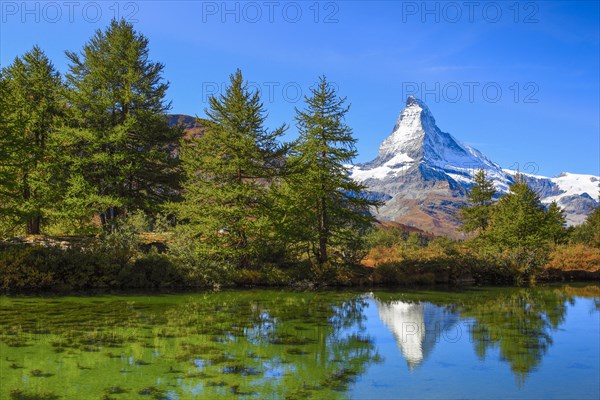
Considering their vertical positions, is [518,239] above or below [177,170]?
below

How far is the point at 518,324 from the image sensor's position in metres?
16.1

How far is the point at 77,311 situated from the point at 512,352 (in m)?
14.0

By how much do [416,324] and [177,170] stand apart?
22.6 meters

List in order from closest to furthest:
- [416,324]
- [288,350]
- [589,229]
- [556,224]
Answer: [288,350]
[416,324]
[556,224]
[589,229]

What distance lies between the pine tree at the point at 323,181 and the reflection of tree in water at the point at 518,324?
977 cm

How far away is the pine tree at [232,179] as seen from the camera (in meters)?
26.2

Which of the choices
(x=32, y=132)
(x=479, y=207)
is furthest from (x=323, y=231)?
(x=479, y=207)

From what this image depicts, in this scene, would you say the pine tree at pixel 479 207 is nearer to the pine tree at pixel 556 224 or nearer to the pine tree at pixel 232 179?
the pine tree at pixel 556 224

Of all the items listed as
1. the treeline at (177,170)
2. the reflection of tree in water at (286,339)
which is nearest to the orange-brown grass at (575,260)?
the treeline at (177,170)

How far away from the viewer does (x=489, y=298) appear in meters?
23.8

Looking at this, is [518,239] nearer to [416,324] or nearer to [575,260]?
[575,260]

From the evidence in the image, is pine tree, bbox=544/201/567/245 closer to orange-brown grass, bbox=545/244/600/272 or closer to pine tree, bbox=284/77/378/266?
orange-brown grass, bbox=545/244/600/272

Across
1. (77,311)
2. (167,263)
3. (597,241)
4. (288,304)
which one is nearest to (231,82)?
(167,263)

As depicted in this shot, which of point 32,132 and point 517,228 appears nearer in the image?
point 32,132
